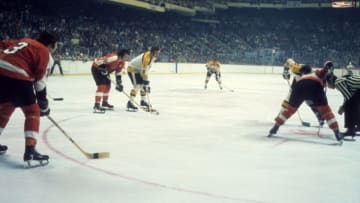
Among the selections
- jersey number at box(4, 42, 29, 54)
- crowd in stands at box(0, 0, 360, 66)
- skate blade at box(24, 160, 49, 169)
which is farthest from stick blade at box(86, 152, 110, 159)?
crowd in stands at box(0, 0, 360, 66)

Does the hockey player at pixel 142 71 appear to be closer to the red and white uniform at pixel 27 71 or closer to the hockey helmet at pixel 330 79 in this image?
the hockey helmet at pixel 330 79

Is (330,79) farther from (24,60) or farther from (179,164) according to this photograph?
(24,60)

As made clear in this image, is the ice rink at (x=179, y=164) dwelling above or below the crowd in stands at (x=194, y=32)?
below

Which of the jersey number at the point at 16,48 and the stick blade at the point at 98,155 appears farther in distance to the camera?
the stick blade at the point at 98,155

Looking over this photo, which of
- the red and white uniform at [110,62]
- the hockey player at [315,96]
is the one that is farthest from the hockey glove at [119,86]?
the hockey player at [315,96]

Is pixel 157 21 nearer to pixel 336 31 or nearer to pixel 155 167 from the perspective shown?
pixel 336 31

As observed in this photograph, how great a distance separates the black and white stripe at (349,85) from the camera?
18.6 ft

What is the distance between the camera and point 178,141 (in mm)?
5426

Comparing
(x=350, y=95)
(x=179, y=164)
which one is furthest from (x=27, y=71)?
(x=350, y=95)

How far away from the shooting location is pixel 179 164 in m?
4.18

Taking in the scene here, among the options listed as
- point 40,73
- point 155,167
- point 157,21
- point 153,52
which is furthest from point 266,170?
point 157,21

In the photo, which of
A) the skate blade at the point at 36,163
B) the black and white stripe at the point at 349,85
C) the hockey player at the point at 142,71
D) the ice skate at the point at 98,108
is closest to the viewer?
the skate blade at the point at 36,163

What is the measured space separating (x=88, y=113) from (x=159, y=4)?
2249 centimetres

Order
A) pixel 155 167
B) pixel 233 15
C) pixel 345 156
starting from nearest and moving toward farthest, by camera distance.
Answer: pixel 155 167, pixel 345 156, pixel 233 15
